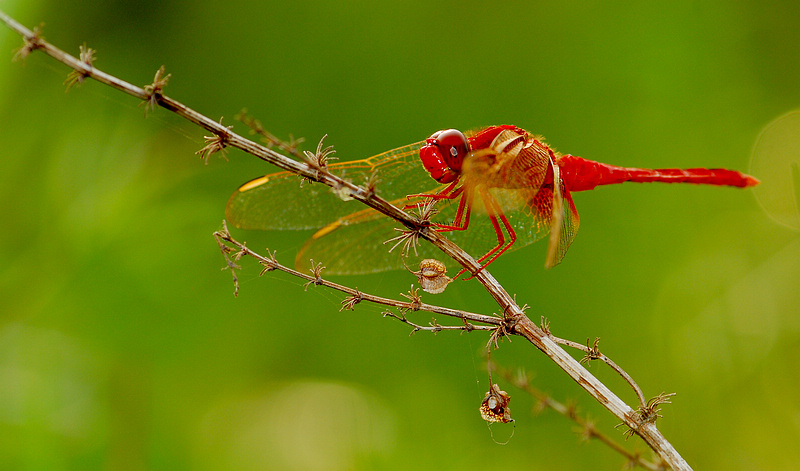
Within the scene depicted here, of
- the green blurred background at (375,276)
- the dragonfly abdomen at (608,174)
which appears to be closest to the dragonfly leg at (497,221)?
the dragonfly abdomen at (608,174)

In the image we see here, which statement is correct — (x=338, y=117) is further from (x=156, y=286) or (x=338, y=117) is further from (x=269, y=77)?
(x=156, y=286)

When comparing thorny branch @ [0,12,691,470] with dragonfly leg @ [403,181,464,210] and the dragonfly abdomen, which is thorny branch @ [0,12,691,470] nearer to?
dragonfly leg @ [403,181,464,210]

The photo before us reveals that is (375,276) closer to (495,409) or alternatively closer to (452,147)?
(452,147)

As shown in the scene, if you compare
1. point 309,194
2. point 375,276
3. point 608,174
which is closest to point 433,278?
point 309,194

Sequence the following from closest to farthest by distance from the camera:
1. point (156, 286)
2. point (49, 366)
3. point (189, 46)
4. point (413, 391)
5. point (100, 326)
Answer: point (49, 366) → point (100, 326) → point (156, 286) → point (413, 391) → point (189, 46)

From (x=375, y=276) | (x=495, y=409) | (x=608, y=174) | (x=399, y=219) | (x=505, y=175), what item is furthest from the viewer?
(x=375, y=276)

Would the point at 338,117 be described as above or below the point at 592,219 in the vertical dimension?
above

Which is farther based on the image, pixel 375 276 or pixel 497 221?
pixel 375 276

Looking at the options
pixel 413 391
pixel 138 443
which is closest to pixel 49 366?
→ pixel 138 443
